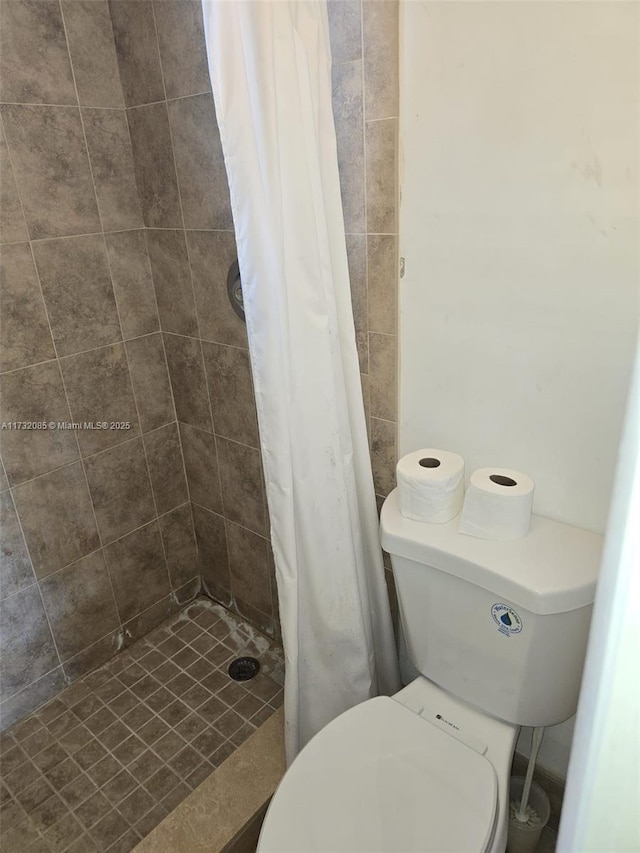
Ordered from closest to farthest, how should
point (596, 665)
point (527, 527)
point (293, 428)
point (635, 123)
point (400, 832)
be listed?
point (596, 665)
point (635, 123)
point (400, 832)
point (527, 527)
point (293, 428)

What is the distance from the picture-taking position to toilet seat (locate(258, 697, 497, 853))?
3.14ft

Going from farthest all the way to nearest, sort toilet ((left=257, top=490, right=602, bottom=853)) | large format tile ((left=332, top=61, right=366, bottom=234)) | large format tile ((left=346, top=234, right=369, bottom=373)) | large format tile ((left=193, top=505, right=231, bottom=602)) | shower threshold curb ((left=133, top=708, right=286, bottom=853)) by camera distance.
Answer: large format tile ((left=193, top=505, right=231, bottom=602)) < shower threshold curb ((left=133, top=708, right=286, bottom=853)) < large format tile ((left=346, top=234, right=369, bottom=373)) < large format tile ((left=332, top=61, right=366, bottom=234)) < toilet ((left=257, top=490, right=602, bottom=853))

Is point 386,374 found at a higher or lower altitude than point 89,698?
higher

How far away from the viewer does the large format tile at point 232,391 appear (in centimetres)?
160

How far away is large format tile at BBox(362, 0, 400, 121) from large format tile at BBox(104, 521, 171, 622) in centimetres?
144

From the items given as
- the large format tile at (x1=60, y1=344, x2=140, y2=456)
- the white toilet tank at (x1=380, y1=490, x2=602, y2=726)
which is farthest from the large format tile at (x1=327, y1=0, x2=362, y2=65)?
the large format tile at (x1=60, y1=344, x2=140, y2=456)

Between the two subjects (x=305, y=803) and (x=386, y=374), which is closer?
(x=305, y=803)

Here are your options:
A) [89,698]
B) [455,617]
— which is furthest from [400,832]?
[89,698]

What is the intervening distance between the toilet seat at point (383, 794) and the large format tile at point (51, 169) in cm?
140

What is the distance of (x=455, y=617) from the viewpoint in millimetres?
1146

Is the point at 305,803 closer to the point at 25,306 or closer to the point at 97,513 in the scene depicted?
the point at 97,513

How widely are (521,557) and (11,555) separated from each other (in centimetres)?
136

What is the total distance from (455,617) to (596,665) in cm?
76

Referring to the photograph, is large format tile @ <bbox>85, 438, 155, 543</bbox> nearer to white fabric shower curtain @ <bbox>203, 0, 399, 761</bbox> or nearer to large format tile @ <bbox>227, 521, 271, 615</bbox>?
large format tile @ <bbox>227, 521, 271, 615</bbox>
